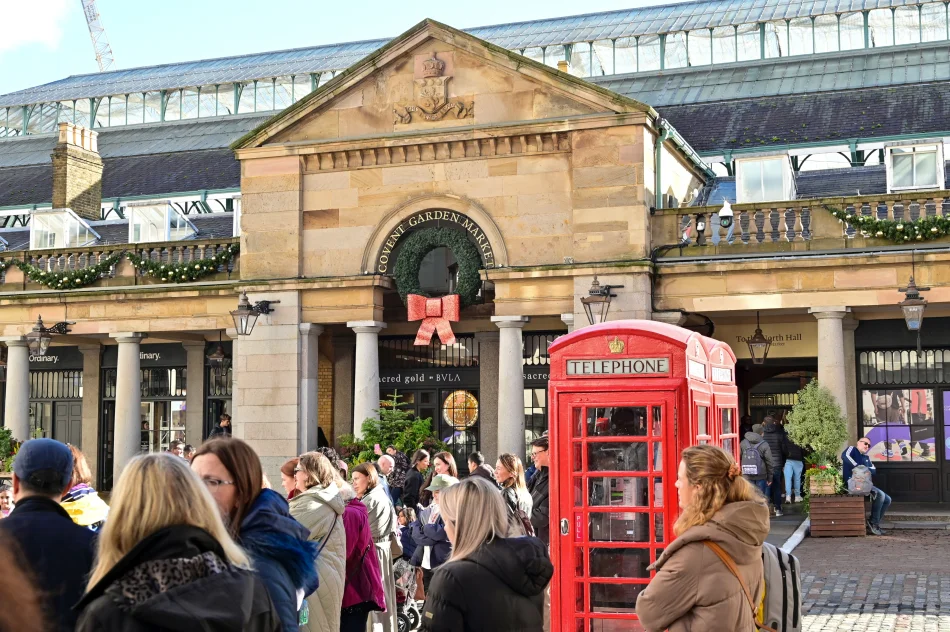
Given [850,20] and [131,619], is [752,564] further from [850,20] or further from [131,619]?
[850,20]

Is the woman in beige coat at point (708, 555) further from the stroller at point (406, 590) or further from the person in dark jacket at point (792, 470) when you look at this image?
the person in dark jacket at point (792, 470)

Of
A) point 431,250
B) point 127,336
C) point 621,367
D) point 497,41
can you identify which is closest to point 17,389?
point 127,336

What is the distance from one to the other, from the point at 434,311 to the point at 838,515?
28.6 ft

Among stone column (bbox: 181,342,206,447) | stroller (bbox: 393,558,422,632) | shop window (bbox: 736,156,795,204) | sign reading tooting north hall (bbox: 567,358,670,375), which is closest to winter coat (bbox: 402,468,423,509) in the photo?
stroller (bbox: 393,558,422,632)

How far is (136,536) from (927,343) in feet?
76.8

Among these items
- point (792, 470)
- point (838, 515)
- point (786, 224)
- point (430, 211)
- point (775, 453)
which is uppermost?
point (430, 211)

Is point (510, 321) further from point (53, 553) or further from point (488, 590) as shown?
point (53, 553)

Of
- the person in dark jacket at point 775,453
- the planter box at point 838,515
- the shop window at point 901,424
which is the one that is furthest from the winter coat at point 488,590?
the shop window at point 901,424

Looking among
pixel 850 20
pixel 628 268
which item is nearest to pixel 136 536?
pixel 628 268

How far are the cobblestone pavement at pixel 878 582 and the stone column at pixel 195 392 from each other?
17.2 m

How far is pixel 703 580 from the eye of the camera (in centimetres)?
554

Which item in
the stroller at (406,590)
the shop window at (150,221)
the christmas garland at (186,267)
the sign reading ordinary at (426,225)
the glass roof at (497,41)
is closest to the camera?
the stroller at (406,590)

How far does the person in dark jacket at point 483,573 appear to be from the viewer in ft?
19.0

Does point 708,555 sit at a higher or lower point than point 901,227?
lower
